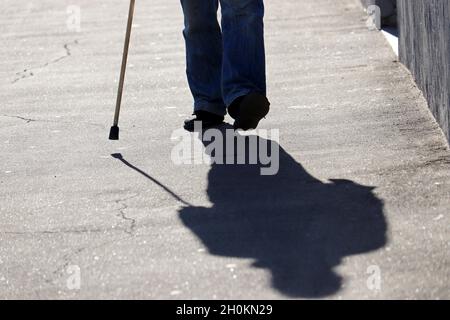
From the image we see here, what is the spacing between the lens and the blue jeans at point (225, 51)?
8023 millimetres

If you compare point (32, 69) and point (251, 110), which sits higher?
point (251, 110)

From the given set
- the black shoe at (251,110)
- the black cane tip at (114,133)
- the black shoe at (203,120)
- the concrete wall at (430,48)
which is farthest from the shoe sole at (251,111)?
the concrete wall at (430,48)

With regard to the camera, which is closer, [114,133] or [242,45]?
[242,45]

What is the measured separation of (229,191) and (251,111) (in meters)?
0.92

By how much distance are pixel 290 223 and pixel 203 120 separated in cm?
237

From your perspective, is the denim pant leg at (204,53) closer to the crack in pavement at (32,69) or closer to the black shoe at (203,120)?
the black shoe at (203,120)

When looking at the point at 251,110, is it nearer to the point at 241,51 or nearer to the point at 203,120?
the point at 241,51

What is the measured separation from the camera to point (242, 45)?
8.08 metres

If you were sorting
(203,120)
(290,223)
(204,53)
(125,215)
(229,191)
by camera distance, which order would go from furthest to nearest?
1. (204,53)
2. (203,120)
3. (229,191)
4. (125,215)
5. (290,223)

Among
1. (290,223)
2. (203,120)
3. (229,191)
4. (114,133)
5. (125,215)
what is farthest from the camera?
(203,120)

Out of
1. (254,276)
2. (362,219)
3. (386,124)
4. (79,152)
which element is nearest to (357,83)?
(386,124)

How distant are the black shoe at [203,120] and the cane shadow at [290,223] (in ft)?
3.48

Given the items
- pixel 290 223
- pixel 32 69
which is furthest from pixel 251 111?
pixel 32 69

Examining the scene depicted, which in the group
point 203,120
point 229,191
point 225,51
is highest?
point 225,51
